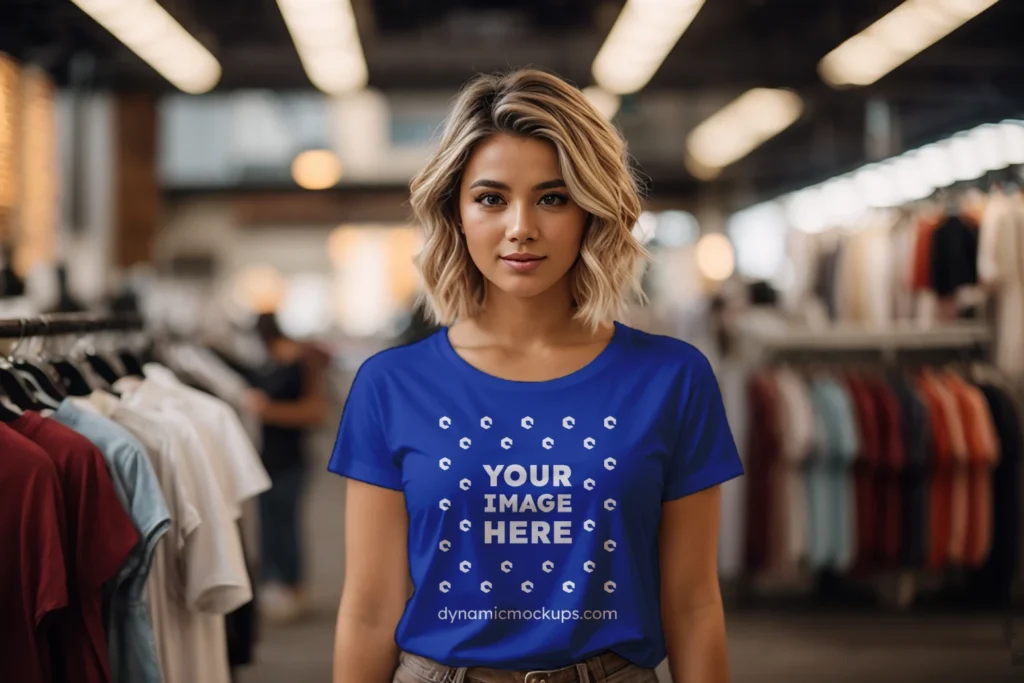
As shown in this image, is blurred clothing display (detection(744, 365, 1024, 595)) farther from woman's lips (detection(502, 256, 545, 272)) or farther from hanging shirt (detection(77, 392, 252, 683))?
woman's lips (detection(502, 256, 545, 272))

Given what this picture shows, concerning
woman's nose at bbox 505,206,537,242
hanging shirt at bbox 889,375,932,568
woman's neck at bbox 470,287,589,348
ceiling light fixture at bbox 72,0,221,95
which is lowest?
hanging shirt at bbox 889,375,932,568

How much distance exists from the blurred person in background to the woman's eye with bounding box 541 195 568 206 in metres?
4.88

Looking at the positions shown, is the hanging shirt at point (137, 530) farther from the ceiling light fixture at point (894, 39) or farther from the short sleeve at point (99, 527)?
the ceiling light fixture at point (894, 39)

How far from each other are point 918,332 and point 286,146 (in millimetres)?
15686

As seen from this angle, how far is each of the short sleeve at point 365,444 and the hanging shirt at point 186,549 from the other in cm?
74

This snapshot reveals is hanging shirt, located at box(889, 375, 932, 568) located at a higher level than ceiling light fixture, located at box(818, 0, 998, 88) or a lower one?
lower

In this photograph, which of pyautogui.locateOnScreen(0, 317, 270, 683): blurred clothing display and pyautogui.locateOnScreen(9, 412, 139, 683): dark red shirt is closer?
pyautogui.locateOnScreen(0, 317, 270, 683): blurred clothing display

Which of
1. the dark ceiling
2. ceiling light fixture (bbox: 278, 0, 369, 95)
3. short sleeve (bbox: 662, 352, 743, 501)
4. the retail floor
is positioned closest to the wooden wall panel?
the dark ceiling

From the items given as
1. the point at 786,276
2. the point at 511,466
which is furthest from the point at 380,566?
the point at 786,276

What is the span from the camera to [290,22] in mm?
6184

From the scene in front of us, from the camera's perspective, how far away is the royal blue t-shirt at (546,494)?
5.91 ft

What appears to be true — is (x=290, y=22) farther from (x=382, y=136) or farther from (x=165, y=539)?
(x=382, y=136)

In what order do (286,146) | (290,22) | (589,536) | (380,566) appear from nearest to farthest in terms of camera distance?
(589,536)
(380,566)
(290,22)
(286,146)

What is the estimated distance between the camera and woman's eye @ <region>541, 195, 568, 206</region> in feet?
6.15
